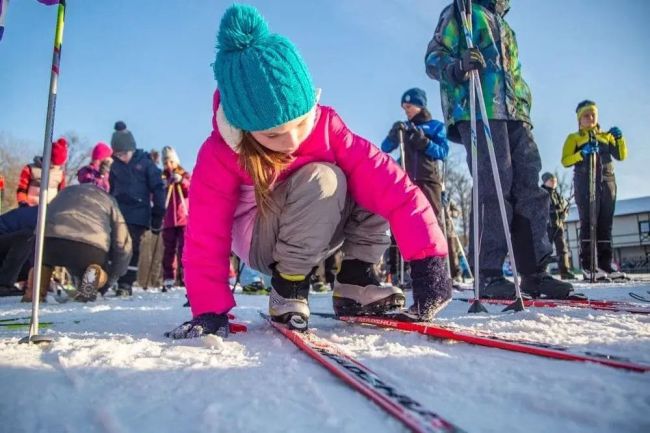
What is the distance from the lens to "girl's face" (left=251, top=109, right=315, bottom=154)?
1564 millimetres

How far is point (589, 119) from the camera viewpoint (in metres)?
5.44

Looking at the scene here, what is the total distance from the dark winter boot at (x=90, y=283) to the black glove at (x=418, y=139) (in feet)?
10.6

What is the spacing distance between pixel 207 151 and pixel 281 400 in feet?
4.04

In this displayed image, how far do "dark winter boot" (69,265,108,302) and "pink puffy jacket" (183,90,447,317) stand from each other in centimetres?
237

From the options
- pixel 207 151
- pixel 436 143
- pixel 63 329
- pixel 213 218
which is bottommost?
pixel 63 329

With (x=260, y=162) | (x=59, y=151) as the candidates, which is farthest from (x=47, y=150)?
(x=59, y=151)

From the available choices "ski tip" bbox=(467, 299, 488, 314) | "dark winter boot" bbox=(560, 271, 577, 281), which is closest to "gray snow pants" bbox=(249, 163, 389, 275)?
"ski tip" bbox=(467, 299, 488, 314)

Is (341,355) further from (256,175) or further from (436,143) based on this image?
(436,143)

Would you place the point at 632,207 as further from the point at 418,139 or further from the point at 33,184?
the point at 33,184

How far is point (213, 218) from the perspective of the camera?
1739mm

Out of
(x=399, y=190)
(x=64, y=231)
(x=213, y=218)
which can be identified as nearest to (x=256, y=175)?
(x=213, y=218)

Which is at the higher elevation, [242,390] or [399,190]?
[399,190]

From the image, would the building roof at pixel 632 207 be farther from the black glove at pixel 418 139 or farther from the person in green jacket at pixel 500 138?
A: the person in green jacket at pixel 500 138

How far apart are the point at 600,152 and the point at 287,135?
5.29 metres
